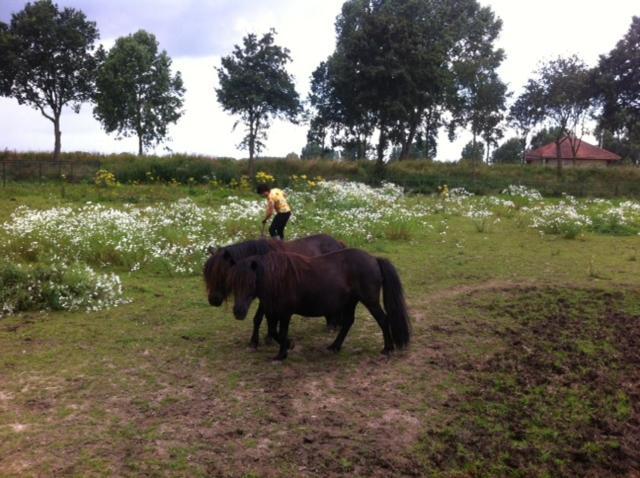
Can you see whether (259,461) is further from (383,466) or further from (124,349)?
(124,349)

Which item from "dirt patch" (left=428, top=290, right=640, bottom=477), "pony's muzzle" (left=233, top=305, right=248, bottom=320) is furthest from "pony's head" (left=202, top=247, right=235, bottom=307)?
"dirt patch" (left=428, top=290, right=640, bottom=477)

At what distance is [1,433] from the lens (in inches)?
173

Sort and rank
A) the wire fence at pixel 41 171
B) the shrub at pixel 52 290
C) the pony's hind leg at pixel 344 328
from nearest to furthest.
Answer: the pony's hind leg at pixel 344 328 < the shrub at pixel 52 290 < the wire fence at pixel 41 171

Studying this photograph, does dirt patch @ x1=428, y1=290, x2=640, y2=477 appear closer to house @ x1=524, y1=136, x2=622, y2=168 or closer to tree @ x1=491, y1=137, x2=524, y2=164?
house @ x1=524, y1=136, x2=622, y2=168

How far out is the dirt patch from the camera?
419 cm

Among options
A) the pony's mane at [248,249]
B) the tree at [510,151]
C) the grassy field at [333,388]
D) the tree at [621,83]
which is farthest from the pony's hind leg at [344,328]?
the tree at [510,151]

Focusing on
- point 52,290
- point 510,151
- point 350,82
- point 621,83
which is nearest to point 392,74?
point 350,82

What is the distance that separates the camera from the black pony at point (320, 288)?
20.1ft

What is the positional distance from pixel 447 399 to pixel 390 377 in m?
0.72

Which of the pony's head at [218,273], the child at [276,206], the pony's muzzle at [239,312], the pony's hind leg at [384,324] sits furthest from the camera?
the child at [276,206]

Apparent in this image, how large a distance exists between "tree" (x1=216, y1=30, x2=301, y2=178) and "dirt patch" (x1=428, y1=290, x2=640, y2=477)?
1128 inches

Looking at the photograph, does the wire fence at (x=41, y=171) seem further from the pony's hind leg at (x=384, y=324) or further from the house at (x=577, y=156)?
the house at (x=577, y=156)

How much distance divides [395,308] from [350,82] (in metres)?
31.6

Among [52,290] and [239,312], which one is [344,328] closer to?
[239,312]
